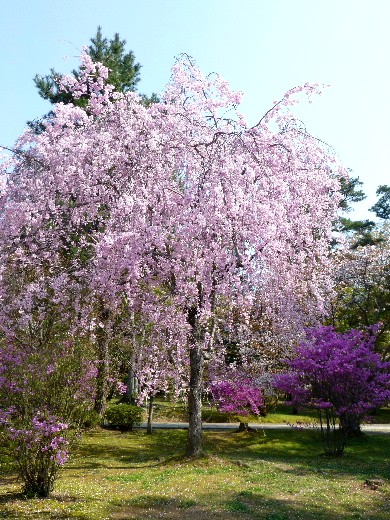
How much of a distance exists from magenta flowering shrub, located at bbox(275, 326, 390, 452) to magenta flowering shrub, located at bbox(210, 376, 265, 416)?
126 inches

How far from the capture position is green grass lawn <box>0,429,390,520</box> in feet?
30.0

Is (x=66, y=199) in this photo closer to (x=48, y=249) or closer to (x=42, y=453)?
(x=48, y=249)

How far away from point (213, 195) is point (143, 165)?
1.85 metres

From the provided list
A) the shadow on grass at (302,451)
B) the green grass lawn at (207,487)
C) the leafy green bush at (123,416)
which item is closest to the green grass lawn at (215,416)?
the shadow on grass at (302,451)

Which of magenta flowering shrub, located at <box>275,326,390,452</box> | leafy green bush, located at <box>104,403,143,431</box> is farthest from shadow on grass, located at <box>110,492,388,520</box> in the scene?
leafy green bush, located at <box>104,403,143,431</box>

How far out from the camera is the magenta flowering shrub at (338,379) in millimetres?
17156

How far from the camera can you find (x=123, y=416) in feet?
78.2

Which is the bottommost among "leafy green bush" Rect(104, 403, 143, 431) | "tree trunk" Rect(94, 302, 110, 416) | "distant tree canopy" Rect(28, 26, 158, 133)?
"leafy green bush" Rect(104, 403, 143, 431)

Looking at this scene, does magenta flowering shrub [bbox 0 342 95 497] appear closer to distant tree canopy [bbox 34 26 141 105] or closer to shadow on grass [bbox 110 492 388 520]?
shadow on grass [bbox 110 492 388 520]

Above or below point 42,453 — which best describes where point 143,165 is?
above

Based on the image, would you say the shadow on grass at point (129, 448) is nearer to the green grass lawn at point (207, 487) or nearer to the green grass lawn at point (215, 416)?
the green grass lawn at point (207, 487)

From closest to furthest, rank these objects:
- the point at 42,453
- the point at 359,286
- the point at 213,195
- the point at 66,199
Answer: the point at 42,453
the point at 213,195
the point at 66,199
the point at 359,286

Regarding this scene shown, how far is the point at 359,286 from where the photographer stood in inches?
1029

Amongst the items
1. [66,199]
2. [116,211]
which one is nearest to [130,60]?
[66,199]
